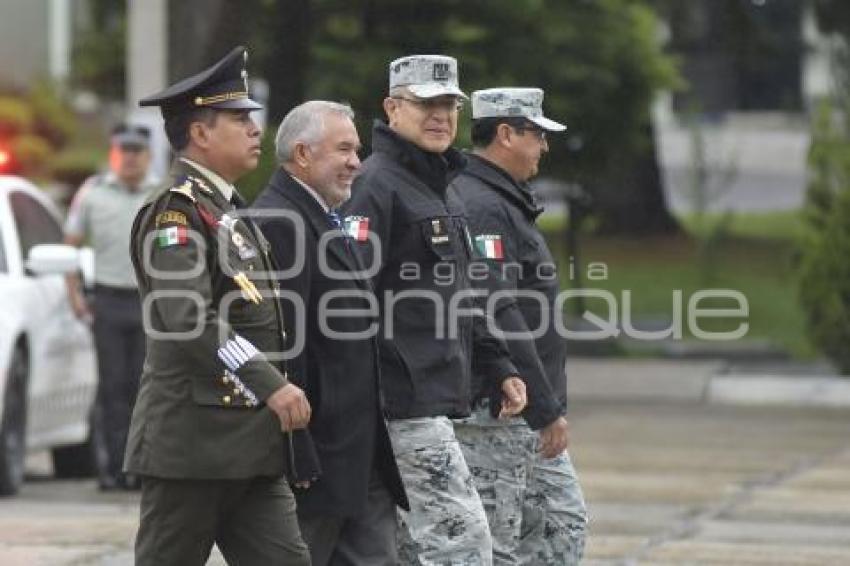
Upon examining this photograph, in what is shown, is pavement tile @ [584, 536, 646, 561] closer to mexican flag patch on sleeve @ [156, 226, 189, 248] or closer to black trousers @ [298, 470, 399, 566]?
black trousers @ [298, 470, 399, 566]

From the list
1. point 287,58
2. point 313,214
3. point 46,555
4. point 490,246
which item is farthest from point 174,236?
point 287,58

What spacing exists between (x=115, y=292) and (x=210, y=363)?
6.56 metres

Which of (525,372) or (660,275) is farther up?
(525,372)

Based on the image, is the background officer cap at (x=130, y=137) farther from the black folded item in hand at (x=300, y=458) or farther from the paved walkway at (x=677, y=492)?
the black folded item in hand at (x=300, y=458)

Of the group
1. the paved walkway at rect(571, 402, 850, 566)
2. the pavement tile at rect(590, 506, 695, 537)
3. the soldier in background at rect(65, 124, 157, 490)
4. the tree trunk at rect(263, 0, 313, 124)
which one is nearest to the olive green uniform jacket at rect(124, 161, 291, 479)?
the paved walkway at rect(571, 402, 850, 566)

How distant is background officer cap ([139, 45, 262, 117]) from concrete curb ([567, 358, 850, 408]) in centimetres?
1275

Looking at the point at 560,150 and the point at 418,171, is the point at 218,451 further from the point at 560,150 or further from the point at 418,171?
the point at 560,150

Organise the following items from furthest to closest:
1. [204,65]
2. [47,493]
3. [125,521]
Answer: [204,65]
[47,493]
[125,521]

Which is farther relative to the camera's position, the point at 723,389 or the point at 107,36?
the point at 107,36

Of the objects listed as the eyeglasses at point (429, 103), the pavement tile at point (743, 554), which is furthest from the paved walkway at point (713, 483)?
the eyeglasses at point (429, 103)

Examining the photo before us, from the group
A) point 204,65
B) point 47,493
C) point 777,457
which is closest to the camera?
point 47,493

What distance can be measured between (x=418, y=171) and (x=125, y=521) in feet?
14.7

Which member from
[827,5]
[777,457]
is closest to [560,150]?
[827,5]

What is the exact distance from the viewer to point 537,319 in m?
8.02
